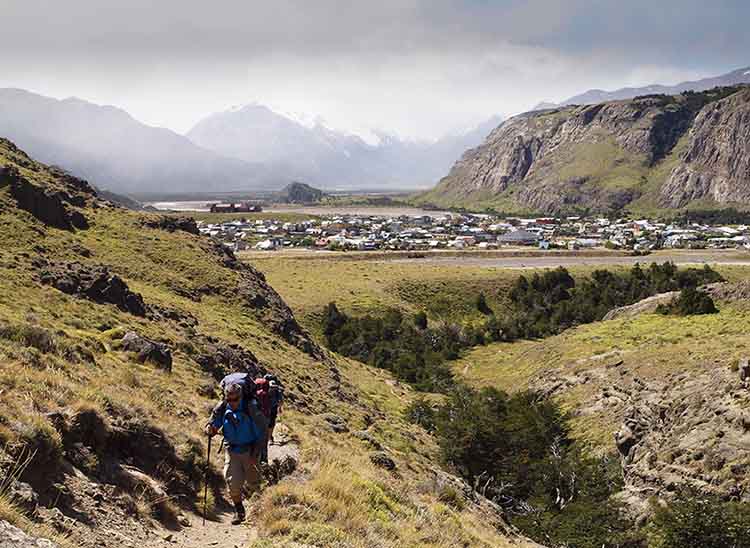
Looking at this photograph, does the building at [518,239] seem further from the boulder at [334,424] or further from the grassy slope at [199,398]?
the boulder at [334,424]

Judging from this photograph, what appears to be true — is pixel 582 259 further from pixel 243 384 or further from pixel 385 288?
pixel 243 384

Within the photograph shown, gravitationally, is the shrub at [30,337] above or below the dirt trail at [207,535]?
Result: above

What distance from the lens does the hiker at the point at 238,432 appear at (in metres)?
9.16

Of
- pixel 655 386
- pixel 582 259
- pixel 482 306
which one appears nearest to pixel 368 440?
pixel 655 386

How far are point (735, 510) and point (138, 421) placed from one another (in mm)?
17635

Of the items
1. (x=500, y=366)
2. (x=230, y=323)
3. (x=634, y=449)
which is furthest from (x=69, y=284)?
(x=500, y=366)

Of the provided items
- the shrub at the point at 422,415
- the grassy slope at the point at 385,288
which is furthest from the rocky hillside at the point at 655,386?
the grassy slope at the point at 385,288

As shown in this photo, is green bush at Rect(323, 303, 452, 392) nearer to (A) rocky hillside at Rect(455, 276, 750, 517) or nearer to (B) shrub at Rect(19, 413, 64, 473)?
(A) rocky hillside at Rect(455, 276, 750, 517)

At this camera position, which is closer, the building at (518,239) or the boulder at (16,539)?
the boulder at (16,539)

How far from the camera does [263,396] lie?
32.8 ft

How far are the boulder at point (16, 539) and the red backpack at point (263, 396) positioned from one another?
4243 mm

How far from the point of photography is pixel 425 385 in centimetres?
4906

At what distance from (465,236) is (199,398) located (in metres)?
142

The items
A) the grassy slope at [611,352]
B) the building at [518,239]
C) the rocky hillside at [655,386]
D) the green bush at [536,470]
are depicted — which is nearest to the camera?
the rocky hillside at [655,386]
